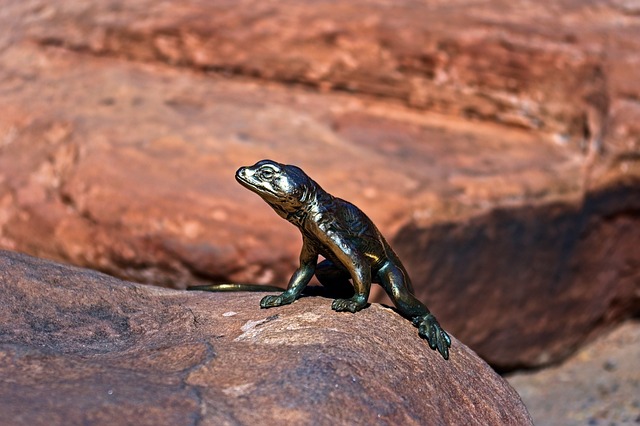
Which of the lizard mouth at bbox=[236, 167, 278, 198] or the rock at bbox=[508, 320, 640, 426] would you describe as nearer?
the lizard mouth at bbox=[236, 167, 278, 198]

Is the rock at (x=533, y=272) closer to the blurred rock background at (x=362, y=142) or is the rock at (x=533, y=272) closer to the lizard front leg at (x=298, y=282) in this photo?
the blurred rock background at (x=362, y=142)

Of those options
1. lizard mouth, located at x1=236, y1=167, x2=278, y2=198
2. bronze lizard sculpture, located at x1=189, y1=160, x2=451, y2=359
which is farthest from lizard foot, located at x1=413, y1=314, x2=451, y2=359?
lizard mouth, located at x1=236, y1=167, x2=278, y2=198

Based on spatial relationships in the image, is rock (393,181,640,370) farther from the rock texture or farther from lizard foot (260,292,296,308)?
lizard foot (260,292,296,308)

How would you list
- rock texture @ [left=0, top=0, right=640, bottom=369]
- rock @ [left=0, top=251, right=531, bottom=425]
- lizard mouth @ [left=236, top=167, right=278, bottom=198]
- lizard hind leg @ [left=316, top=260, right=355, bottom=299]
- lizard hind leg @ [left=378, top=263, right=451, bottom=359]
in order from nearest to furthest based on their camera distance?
rock @ [left=0, top=251, right=531, bottom=425]
lizard mouth @ [left=236, top=167, right=278, bottom=198]
lizard hind leg @ [left=378, top=263, right=451, bottom=359]
lizard hind leg @ [left=316, top=260, right=355, bottom=299]
rock texture @ [left=0, top=0, right=640, bottom=369]

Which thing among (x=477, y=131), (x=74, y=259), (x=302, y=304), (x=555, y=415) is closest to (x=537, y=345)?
(x=555, y=415)

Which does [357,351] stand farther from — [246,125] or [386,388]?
[246,125]

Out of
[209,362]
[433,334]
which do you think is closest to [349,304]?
[433,334]

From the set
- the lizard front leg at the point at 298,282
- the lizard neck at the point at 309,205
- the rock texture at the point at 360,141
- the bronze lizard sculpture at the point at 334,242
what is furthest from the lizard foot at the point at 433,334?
the rock texture at the point at 360,141
